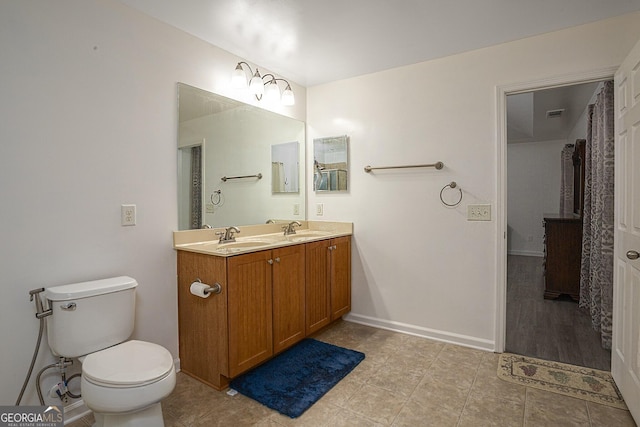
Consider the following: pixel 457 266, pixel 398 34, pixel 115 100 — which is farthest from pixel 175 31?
pixel 457 266

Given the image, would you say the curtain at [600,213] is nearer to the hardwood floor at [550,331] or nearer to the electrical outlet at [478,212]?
the hardwood floor at [550,331]

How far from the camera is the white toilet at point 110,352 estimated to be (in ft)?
4.44

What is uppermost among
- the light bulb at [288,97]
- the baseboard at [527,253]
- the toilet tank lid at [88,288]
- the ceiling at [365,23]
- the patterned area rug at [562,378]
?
the ceiling at [365,23]

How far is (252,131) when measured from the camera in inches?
110

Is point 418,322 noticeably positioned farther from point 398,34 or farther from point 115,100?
point 115,100

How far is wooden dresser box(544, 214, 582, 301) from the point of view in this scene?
3652 millimetres

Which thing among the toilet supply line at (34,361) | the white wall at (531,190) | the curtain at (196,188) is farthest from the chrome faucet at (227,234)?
the white wall at (531,190)

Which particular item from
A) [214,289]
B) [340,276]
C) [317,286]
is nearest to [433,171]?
[340,276]

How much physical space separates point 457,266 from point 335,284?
102cm

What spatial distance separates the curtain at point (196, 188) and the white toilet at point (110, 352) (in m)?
0.61

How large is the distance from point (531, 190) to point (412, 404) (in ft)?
19.8

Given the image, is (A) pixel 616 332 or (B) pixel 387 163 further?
(B) pixel 387 163

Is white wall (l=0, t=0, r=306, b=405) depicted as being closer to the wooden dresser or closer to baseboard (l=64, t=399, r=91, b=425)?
baseboard (l=64, t=399, r=91, b=425)

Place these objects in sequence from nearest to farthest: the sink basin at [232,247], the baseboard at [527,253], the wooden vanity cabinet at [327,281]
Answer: the sink basin at [232,247] < the wooden vanity cabinet at [327,281] < the baseboard at [527,253]
